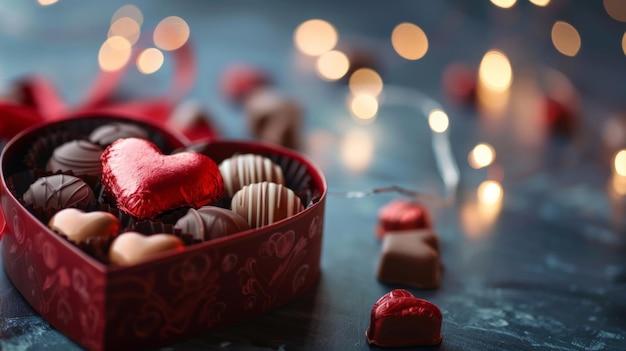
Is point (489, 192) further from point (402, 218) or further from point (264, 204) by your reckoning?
point (264, 204)

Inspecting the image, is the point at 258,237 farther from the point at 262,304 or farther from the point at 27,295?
the point at 27,295

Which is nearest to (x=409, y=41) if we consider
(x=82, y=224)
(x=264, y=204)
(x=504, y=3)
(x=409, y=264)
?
(x=504, y=3)

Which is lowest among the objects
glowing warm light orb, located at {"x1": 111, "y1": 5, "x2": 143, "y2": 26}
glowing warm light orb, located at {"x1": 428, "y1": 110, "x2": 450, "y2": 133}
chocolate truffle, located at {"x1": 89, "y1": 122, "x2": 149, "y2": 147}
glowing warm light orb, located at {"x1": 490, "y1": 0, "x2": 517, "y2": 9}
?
chocolate truffle, located at {"x1": 89, "y1": 122, "x2": 149, "y2": 147}

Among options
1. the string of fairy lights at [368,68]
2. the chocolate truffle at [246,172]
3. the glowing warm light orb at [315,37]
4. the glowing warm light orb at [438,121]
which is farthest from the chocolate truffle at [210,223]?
the glowing warm light orb at [315,37]

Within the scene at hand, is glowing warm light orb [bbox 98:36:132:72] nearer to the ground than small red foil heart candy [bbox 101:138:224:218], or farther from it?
farther from it

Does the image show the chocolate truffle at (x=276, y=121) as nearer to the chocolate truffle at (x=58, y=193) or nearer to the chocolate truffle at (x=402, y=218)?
the chocolate truffle at (x=402, y=218)

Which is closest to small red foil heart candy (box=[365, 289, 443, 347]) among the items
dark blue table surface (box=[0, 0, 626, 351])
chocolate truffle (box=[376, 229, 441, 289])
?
dark blue table surface (box=[0, 0, 626, 351])

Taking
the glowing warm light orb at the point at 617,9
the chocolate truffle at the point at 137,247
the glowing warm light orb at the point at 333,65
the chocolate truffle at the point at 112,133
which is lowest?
the chocolate truffle at the point at 137,247

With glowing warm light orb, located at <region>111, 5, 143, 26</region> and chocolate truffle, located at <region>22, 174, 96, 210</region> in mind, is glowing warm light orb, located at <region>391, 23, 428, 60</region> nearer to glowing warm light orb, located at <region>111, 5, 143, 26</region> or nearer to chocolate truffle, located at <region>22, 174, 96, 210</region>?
glowing warm light orb, located at <region>111, 5, 143, 26</region>
